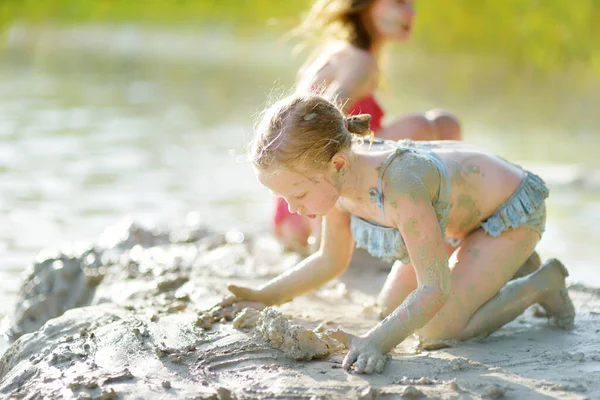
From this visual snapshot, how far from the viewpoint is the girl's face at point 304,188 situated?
234 centimetres

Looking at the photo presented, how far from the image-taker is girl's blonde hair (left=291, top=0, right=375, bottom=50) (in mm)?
3936

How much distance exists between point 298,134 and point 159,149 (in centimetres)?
485

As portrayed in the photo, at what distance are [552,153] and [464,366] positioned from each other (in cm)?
526

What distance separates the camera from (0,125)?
25.2 ft

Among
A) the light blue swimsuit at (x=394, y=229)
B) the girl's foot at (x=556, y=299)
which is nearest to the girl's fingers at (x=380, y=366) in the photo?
the light blue swimsuit at (x=394, y=229)

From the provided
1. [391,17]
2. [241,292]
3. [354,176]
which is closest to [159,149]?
[391,17]

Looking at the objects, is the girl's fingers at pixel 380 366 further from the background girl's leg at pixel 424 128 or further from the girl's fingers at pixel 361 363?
the background girl's leg at pixel 424 128

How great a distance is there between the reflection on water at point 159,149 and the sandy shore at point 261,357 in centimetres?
76

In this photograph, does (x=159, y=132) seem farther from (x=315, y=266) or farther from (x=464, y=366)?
(x=464, y=366)

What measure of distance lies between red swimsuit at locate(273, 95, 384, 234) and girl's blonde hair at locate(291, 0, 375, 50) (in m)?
0.28

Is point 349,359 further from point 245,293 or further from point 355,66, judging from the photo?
point 355,66

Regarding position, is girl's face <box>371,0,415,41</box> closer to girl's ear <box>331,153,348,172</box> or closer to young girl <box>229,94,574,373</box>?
young girl <box>229,94,574,373</box>

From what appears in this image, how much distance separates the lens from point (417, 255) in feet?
7.73

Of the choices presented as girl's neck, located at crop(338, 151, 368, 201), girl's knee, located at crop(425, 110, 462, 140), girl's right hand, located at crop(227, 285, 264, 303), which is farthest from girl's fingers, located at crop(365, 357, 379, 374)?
girl's knee, located at crop(425, 110, 462, 140)
